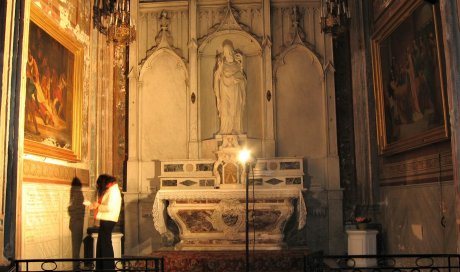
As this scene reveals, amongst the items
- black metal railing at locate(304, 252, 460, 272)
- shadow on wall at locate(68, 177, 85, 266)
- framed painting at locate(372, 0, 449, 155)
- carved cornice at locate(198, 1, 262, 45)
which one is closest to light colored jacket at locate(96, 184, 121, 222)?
shadow on wall at locate(68, 177, 85, 266)

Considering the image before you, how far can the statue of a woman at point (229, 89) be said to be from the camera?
1190 cm

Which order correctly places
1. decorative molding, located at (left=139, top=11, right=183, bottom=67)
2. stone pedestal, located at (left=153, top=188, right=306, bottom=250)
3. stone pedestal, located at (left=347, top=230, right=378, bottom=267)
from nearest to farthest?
stone pedestal, located at (left=347, top=230, right=378, bottom=267), stone pedestal, located at (left=153, top=188, right=306, bottom=250), decorative molding, located at (left=139, top=11, right=183, bottom=67)

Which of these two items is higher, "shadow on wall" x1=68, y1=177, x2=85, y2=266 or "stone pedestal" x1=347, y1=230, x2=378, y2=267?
"shadow on wall" x1=68, y1=177, x2=85, y2=266

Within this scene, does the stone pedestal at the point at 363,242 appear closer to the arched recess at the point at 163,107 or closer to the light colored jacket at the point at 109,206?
the arched recess at the point at 163,107

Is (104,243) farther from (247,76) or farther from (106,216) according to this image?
(247,76)

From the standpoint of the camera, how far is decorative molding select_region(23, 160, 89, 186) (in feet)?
29.0

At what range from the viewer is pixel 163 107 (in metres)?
12.4

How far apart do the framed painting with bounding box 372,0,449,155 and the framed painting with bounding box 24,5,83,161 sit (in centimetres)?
584

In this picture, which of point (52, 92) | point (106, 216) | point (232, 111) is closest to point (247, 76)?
point (232, 111)

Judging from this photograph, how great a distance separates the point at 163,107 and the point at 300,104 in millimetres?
3037

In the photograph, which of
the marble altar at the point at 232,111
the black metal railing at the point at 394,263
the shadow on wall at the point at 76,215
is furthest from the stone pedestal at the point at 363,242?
the shadow on wall at the point at 76,215

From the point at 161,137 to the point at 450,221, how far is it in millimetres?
6633

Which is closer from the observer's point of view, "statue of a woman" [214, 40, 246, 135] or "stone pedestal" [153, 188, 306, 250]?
"stone pedestal" [153, 188, 306, 250]

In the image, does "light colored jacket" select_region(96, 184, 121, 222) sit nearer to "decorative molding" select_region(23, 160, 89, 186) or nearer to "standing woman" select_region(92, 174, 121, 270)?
"standing woman" select_region(92, 174, 121, 270)
